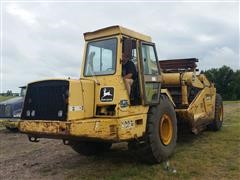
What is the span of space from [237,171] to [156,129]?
1.81 meters

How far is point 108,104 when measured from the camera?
7020 mm

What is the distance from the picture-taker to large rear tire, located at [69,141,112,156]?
8500 millimetres

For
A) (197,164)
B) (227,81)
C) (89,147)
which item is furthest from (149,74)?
(227,81)

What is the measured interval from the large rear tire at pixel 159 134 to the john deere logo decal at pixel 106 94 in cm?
110

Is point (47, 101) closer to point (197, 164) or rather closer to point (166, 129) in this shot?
point (166, 129)

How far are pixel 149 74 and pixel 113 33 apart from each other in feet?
4.21

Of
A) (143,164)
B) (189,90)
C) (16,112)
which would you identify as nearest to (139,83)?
(143,164)

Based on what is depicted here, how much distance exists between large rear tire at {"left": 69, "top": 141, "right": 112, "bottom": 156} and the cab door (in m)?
1.61

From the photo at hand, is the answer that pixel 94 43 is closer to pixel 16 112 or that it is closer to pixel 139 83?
pixel 139 83

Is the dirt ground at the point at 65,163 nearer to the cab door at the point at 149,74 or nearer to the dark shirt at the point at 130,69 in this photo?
the cab door at the point at 149,74

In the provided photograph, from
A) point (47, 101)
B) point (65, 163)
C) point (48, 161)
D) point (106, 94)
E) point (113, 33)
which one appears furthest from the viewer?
point (48, 161)

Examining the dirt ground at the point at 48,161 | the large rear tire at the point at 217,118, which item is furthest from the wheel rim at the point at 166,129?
the large rear tire at the point at 217,118

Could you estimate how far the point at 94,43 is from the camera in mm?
Answer: 7926

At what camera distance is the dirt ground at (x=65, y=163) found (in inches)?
289
